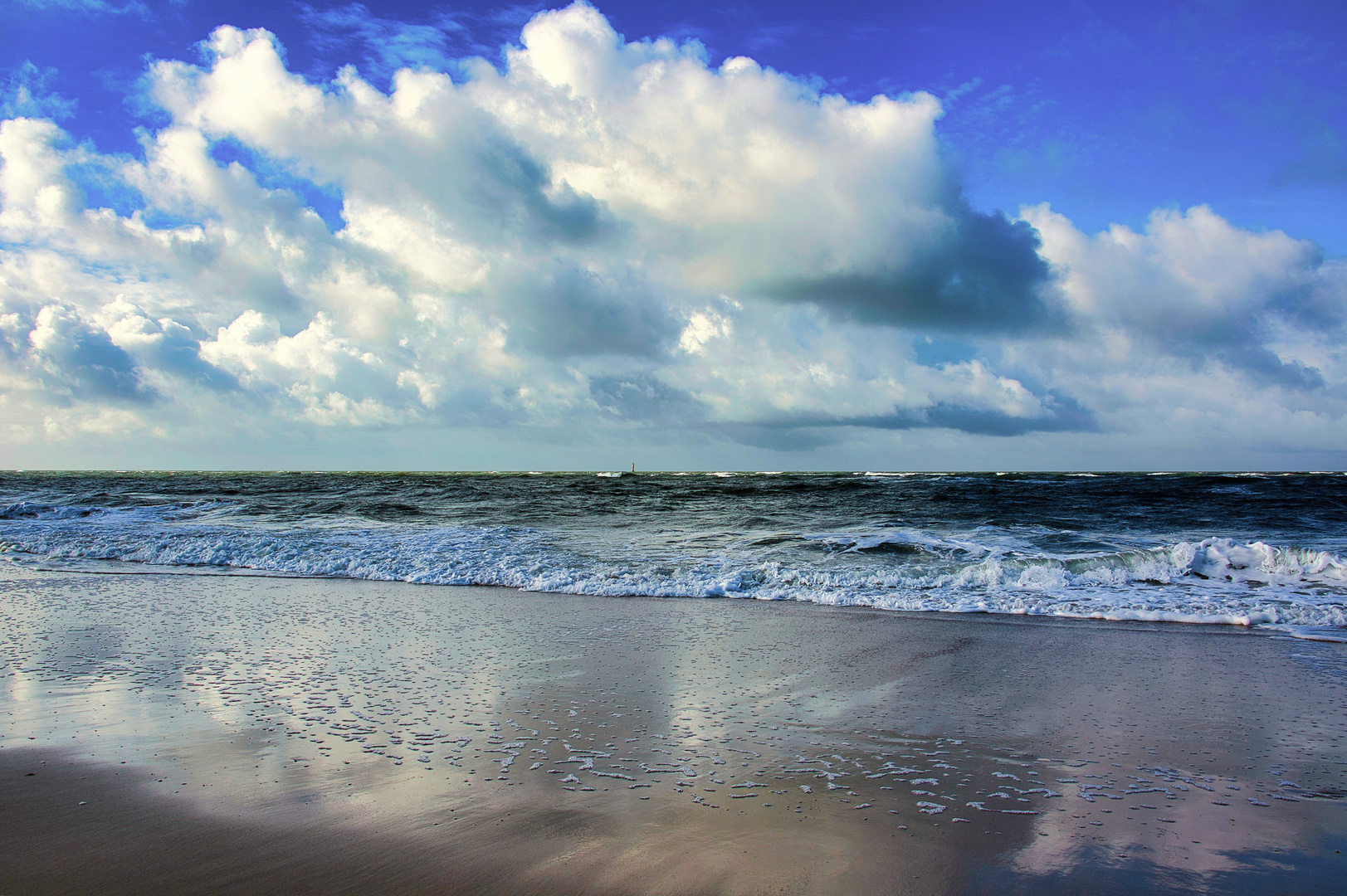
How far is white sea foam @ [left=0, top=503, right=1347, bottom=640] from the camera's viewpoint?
10148 millimetres

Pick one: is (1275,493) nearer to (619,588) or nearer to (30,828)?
(619,588)

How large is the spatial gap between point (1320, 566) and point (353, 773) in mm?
15075

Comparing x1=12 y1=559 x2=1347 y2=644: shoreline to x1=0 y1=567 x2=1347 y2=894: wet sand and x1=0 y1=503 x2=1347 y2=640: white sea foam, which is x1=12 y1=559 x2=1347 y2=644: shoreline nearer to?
x1=0 y1=503 x2=1347 y2=640: white sea foam

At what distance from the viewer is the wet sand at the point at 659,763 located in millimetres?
3209

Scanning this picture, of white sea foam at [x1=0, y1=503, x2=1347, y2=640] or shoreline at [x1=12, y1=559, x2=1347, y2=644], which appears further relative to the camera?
white sea foam at [x1=0, y1=503, x2=1347, y2=640]

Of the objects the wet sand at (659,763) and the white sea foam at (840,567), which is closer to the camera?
the wet sand at (659,763)

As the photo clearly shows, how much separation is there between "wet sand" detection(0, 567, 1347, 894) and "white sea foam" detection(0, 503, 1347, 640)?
7.97 ft

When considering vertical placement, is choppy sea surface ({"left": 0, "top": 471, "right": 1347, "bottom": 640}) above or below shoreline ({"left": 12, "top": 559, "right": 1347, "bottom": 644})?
above

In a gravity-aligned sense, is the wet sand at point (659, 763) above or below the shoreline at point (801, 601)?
above

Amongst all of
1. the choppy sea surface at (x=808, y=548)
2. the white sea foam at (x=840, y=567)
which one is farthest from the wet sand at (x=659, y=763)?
the choppy sea surface at (x=808, y=548)

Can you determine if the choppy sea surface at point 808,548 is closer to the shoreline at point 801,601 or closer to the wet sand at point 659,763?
the shoreline at point 801,601

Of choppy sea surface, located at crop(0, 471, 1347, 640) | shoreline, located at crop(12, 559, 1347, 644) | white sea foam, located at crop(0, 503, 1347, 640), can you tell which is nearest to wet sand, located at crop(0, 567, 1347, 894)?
shoreline, located at crop(12, 559, 1347, 644)

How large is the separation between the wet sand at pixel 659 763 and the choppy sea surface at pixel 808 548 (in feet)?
10.2

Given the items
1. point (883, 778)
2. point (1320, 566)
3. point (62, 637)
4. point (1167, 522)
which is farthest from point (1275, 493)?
point (62, 637)
